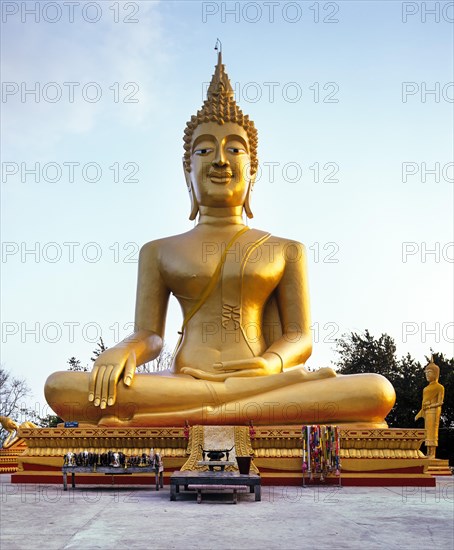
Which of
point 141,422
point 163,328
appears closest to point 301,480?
point 141,422

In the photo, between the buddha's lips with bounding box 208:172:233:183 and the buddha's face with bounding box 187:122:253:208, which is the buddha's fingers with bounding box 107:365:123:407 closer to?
the buddha's face with bounding box 187:122:253:208

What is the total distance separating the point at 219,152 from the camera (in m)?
10.6

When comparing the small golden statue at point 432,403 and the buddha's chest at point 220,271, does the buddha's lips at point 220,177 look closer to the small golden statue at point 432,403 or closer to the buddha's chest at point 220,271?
the buddha's chest at point 220,271

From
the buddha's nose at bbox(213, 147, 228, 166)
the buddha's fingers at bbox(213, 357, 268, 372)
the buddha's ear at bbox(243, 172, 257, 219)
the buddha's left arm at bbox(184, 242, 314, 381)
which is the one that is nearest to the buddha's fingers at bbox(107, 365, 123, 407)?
the buddha's left arm at bbox(184, 242, 314, 381)

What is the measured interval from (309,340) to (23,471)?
418 cm

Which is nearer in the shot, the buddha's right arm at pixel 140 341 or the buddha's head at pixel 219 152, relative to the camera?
the buddha's right arm at pixel 140 341

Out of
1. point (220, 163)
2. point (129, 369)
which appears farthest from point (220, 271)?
point (129, 369)

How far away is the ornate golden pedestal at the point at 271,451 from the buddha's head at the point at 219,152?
3869mm

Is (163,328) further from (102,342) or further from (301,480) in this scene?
(102,342)

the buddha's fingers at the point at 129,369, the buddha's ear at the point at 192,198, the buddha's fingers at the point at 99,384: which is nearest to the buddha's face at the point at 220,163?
the buddha's ear at the point at 192,198

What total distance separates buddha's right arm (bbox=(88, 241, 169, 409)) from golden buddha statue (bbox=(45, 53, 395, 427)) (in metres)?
0.01

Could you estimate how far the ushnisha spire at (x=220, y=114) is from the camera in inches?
Result: 427

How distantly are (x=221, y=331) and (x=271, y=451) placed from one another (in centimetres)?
232

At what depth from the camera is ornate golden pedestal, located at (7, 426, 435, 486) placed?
806 cm
